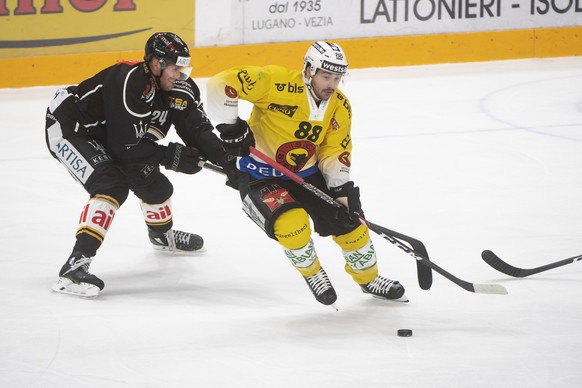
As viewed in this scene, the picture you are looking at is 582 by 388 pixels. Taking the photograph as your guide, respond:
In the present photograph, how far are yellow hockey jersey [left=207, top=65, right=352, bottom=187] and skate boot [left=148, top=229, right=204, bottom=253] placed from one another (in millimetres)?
795

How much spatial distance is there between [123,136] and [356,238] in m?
0.97

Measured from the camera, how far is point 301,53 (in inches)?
325

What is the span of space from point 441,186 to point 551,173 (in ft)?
2.19

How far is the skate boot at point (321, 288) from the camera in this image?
3.62 metres

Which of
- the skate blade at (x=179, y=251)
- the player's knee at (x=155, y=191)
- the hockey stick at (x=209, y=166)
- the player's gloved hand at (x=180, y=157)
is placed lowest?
the skate blade at (x=179, y=251)

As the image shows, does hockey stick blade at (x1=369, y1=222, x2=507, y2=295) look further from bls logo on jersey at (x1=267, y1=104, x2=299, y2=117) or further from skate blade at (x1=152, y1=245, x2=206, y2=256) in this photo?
skate blade at (x1=152, y1=245, x2=206, y2=256)

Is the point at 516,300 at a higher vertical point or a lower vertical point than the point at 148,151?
lower

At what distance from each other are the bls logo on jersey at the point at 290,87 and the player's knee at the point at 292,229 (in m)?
0.43

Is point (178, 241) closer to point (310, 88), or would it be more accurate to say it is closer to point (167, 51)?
point (167, 51)

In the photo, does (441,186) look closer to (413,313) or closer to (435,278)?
(435,278)

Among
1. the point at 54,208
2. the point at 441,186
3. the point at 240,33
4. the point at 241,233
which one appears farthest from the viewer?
the point at 240,33

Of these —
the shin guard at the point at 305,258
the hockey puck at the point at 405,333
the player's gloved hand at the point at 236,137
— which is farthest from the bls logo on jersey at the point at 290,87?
the hockey puck at the point at 405,333

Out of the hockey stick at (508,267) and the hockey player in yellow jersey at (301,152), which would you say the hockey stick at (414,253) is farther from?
the hockey stick at (508,267)

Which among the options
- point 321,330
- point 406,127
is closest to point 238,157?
point 321,330
